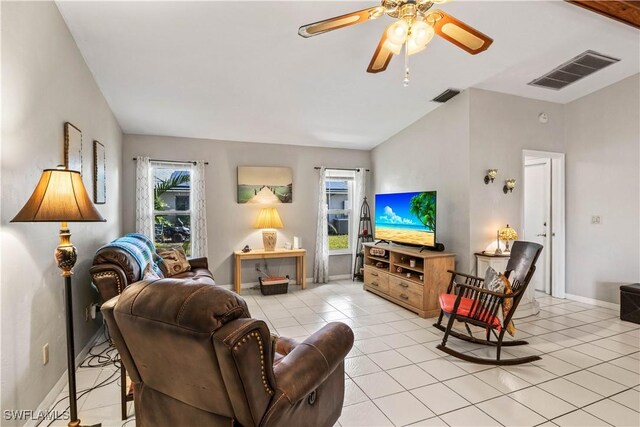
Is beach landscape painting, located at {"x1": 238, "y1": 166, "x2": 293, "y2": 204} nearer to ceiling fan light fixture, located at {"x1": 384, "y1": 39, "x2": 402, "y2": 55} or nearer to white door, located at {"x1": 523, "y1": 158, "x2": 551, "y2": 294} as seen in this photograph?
ceiling fan light fixture, located at {"x1": 384, "y1": 39, "x2": 402, "y2": 55}

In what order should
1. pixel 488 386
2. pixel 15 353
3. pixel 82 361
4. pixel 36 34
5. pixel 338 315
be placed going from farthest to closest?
pixel 338 315
pixel 82 361
pixel 488 386
pixel 36 34
pixel 15 353

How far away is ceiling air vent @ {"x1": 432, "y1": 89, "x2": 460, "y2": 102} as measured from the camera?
3.90 metres

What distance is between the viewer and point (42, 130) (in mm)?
2031

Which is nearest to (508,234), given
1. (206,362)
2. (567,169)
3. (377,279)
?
(567,169)

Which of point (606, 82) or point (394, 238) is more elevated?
point (606, 82)

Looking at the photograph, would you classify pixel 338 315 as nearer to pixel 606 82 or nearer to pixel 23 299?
pixel 23 299

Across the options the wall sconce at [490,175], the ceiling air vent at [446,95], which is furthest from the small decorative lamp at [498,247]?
the ceiling air vent at [446,95]

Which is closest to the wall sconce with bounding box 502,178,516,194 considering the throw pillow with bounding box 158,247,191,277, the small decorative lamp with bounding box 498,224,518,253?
the small decorative lamp with bounding box 498,224,518,253

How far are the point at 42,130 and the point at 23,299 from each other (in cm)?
103

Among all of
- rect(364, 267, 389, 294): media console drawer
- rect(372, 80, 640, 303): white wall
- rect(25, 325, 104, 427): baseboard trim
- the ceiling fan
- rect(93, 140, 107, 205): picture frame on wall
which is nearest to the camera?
the ceiling fan

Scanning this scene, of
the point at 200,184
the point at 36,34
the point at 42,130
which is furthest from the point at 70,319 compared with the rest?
the point at 200,184

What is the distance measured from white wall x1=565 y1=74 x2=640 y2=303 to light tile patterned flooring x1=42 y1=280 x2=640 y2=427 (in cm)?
61

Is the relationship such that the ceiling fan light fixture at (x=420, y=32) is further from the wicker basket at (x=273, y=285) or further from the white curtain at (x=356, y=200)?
the white curtain at (x=356, y=200)

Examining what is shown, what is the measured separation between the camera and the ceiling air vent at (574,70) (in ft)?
11.4
